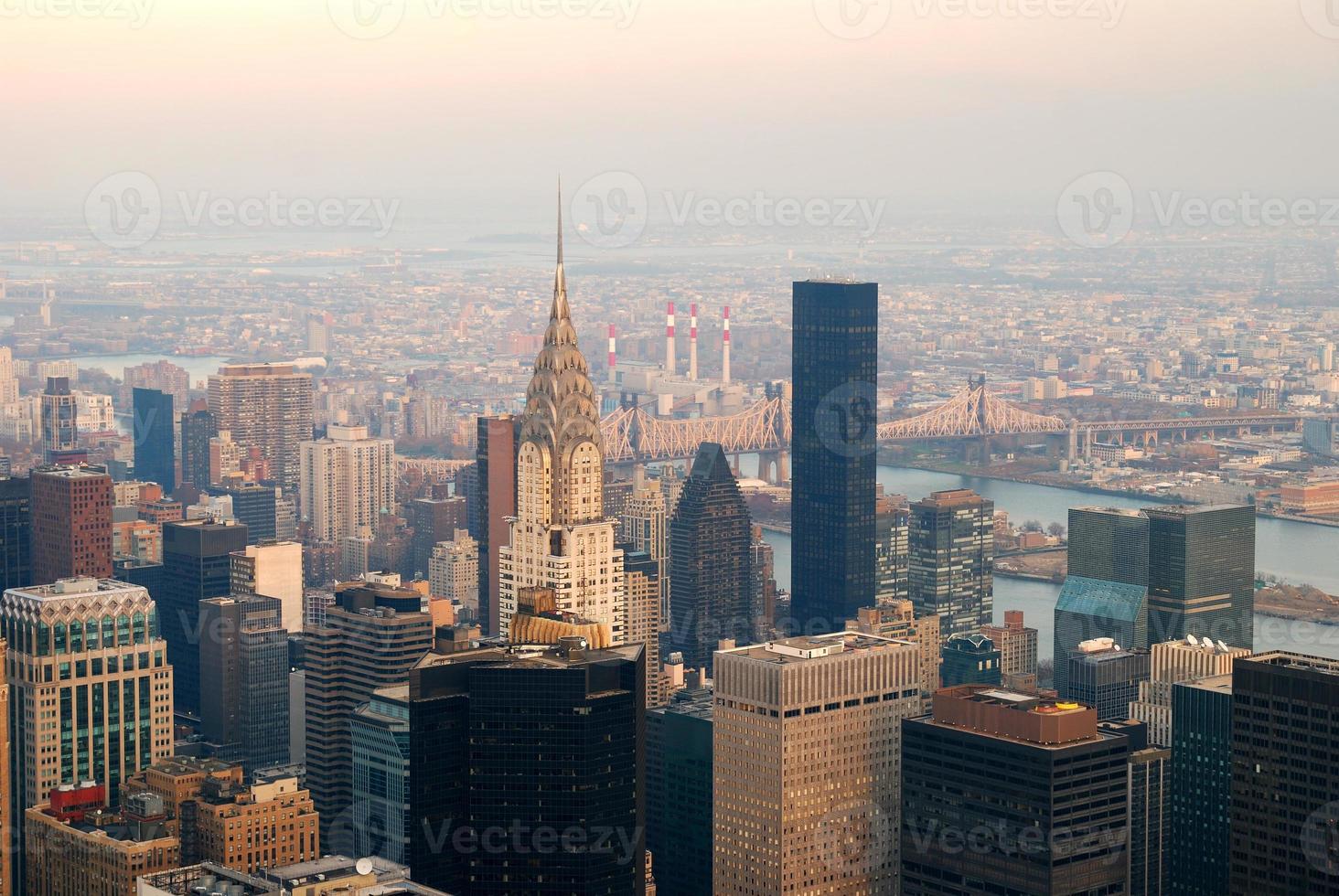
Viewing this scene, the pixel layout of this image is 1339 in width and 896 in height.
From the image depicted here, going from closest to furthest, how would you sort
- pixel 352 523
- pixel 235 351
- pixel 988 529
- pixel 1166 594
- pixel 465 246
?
pixel 1166 594, pixel 988 529, pixel 352 523, pixel 465 246, pixel 235 351

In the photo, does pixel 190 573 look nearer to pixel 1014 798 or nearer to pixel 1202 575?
pixel 1202 575

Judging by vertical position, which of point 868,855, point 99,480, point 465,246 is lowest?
point 868,855

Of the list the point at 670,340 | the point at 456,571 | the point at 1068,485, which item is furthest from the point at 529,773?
the point at 670,340

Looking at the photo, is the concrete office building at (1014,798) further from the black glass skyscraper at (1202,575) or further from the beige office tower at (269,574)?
the beige office tower at (269,574)

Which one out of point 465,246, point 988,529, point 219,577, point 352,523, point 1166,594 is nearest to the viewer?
point 1166,594

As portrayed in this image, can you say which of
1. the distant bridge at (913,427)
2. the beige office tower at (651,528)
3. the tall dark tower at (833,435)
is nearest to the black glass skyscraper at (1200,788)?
the beige office tower at (651,528)

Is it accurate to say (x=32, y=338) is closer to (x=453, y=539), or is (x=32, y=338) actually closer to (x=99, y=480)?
(x=453, y=539)

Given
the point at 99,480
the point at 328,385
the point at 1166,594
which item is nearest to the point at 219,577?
the point at 99,480
